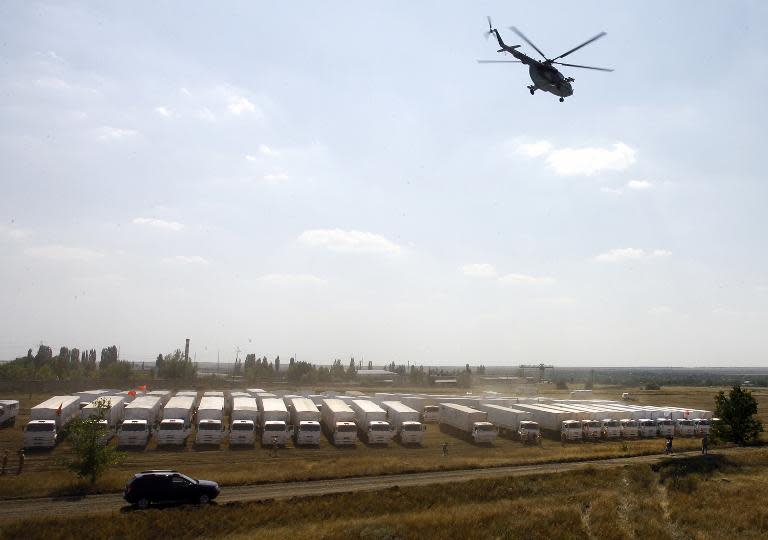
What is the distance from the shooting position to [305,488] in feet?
102

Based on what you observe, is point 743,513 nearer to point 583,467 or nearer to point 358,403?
point 583,467

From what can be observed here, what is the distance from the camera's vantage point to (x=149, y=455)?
41969mm

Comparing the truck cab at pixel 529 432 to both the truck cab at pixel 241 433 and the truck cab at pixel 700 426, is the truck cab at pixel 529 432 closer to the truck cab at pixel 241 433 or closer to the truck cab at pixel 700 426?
the truck cab at pixel 700 426

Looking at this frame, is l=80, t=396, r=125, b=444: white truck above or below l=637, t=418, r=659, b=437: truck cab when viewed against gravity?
above

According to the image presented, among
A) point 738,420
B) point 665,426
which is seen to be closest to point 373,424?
point 665,426

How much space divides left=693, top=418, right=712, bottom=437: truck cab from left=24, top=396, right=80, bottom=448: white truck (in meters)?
60.2

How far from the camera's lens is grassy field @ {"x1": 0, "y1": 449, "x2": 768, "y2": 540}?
23484 millimetres

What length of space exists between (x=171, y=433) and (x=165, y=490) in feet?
66.9

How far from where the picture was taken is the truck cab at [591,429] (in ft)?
173

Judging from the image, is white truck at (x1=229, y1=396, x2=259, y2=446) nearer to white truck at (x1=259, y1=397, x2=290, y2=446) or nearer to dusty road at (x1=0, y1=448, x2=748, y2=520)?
white truck at (x1=259, y1=397, x2=290, y2=446)

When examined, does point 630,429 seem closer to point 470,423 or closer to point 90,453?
point 470,423

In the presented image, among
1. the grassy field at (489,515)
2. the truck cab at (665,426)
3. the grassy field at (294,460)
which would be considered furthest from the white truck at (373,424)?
the truck cab at (665,426)

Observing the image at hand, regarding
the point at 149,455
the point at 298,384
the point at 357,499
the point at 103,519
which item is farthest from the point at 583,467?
the point at 298,384

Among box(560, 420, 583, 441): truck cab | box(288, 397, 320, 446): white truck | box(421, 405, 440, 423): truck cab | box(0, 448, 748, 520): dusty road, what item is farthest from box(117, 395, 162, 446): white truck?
box(560, 420, 583, 441): truck cab
